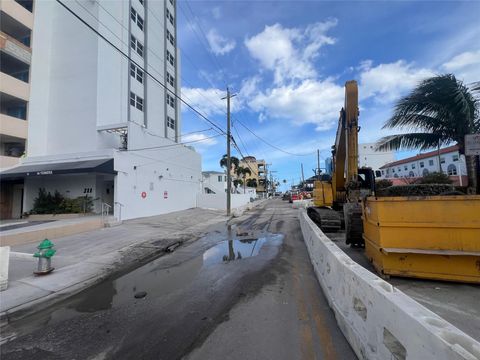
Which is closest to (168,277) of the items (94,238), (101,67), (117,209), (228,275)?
(228,275)

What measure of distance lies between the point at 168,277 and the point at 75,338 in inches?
114

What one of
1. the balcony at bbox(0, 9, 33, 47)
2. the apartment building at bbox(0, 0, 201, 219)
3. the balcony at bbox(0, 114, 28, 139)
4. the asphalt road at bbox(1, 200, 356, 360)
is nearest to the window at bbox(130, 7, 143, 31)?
the apartment building at bbox(0, 0, 201, 219)

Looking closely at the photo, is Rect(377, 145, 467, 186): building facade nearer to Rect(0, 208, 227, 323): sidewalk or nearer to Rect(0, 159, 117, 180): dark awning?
Rect(0, 159, 117, 180): dark awning

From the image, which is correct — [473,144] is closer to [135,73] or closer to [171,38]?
[135,73]

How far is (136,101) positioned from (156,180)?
9.48 metres

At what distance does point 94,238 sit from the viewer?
11562 millimetres

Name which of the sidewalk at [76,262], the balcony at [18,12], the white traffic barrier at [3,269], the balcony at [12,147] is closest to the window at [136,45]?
the balcony at [18,12]

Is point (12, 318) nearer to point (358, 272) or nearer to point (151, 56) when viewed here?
point (358, 272)

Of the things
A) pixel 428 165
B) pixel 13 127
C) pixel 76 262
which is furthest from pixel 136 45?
pixel 428 165

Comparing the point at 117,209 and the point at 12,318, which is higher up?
the point at 117,209

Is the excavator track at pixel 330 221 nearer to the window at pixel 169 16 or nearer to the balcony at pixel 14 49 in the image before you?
the balcony at pixel 14 49

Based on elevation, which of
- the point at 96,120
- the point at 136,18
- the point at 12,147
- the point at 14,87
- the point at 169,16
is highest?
the point at 169,16

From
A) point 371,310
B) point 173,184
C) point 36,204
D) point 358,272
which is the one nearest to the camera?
point 371,310

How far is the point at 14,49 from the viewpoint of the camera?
20.2 metres
